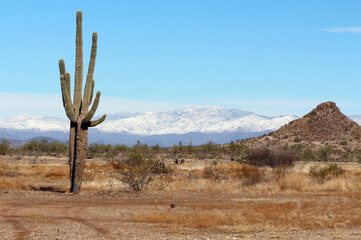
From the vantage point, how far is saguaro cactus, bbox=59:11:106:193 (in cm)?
2439

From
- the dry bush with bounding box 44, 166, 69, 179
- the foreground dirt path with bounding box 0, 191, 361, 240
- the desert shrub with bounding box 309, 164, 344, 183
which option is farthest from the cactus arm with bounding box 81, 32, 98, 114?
the desert shrub with bounding box 309, 164, 344, 183

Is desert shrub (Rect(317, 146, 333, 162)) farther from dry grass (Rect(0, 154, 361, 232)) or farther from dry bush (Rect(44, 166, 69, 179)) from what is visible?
dry bush (Rect(44, 166, 69, 179))

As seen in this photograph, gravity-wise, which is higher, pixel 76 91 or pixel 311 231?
pixel 76 91

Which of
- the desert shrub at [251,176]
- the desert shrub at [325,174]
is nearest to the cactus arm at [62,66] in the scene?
the desert shrub at [251,176]

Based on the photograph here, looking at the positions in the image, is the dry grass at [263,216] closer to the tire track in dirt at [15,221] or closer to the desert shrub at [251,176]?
the tire track in dirt at [15,221]

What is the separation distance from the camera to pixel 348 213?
18266 millimetres

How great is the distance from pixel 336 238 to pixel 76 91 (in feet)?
49.8

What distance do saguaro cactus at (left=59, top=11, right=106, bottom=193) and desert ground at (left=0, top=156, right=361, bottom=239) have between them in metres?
1.35

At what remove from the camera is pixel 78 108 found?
80.8ft

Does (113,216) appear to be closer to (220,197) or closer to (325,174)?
(220,197)

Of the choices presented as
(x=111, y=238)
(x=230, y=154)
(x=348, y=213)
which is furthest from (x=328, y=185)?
(x=230, y=154)

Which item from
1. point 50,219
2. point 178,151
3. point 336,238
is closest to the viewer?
point 336,238

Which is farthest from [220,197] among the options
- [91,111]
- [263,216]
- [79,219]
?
[79,219]

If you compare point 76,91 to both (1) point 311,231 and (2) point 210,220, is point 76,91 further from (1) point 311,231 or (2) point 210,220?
(1) point 311,231
